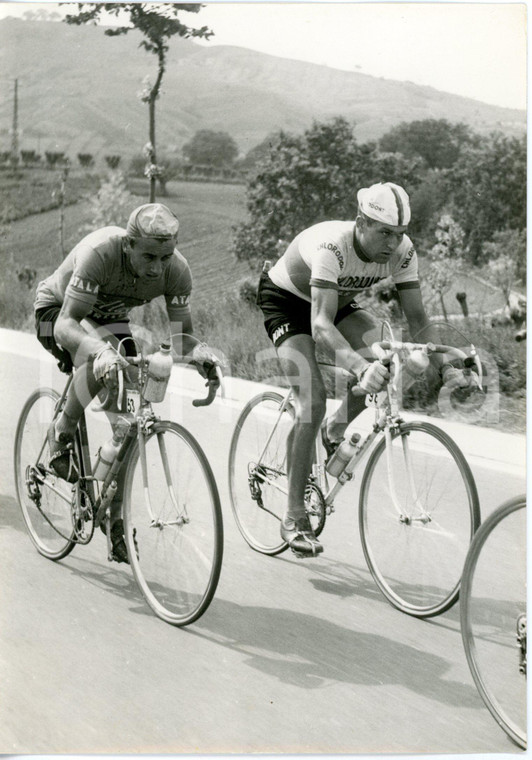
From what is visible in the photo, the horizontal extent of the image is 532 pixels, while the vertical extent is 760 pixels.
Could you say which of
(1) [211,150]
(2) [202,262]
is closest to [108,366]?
(1) [211,150]

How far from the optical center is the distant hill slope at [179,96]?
5727mm

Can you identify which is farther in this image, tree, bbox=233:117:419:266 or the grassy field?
tree, bbox=233:117:419:266

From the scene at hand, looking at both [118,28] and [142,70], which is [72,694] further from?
[142,70]

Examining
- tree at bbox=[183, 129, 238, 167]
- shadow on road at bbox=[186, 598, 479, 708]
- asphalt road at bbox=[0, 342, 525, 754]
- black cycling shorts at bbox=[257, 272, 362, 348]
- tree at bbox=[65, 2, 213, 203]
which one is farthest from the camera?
tree at bbox=[183, 129, 238, 167]

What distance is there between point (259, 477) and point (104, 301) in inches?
54.5

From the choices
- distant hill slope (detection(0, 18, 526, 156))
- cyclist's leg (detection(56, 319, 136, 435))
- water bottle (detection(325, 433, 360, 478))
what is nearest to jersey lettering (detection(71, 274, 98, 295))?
cyclist's leg (detection(56, 319, 136, 435))

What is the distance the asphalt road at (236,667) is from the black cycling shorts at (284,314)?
1.26 metres

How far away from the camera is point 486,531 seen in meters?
3.66

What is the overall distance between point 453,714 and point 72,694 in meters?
1.46

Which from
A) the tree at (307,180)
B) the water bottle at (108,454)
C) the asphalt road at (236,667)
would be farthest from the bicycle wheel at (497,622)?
the tree at (307,180)

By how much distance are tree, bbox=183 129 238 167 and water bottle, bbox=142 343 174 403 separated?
6186mm

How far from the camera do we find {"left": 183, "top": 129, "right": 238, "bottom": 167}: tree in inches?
408

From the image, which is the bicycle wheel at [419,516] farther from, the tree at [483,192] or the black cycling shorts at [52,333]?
the tree at [483,192]

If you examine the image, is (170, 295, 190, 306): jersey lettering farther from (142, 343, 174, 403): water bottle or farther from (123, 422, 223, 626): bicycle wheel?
(123, 422, 223, 626): bicycle wheel
